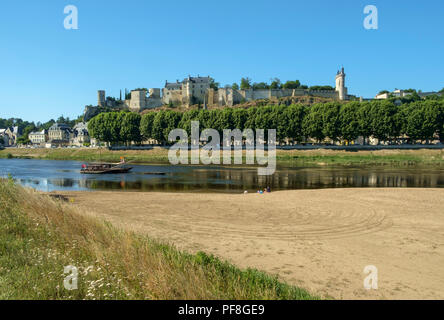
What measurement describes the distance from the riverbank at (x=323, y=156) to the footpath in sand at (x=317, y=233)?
3681 centimetres

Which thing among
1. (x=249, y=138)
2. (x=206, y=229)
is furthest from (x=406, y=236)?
(x=249, y=138)

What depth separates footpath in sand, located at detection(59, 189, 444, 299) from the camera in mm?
9812

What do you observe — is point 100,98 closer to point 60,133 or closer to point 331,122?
point 60,133

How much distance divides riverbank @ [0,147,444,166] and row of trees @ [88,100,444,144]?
7.49 meters

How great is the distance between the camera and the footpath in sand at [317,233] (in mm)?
9812

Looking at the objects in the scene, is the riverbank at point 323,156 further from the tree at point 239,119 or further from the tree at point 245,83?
the tree at point 245,83

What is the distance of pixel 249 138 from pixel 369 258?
77.8 meters

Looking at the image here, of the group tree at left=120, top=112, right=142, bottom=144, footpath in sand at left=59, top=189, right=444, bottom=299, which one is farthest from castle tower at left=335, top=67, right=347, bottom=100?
footpath in sand at left=59, top=189, right=444, bottom=299

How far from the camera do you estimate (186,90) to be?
150 m

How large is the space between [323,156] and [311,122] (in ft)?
47.5

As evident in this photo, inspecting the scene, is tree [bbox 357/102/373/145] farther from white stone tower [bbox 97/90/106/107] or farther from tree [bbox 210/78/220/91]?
white stone tower [bbox 97/90/106/107]

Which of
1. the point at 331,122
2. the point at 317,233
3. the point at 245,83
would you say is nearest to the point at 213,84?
the point at 245,83
